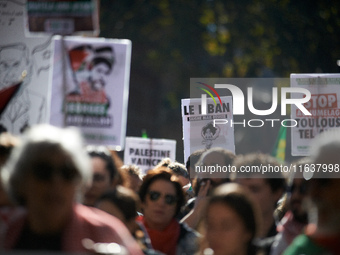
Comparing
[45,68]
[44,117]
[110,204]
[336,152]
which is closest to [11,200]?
[110,204]

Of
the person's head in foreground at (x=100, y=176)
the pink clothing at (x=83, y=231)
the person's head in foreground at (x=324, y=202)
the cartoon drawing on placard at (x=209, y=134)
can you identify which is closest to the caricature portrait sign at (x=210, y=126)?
the cartoon drawing on placard at (x=209, y=134)

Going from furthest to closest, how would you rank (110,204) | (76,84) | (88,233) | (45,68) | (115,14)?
1. (115,14)
2. (45,68)
3. (76,84)
4. (110,204)
5. (88,233)

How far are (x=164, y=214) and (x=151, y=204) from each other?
0.13 m

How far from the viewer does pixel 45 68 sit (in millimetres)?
6906

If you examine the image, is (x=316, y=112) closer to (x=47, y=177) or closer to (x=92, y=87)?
(x=92, y=87)

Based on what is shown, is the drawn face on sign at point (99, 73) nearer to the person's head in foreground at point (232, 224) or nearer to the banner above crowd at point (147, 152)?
the person's head in foreground at point (232, 224)

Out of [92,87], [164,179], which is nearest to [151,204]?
[164,179]

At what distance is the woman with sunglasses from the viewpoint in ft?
16.0

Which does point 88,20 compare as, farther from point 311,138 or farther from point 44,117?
point 311,138

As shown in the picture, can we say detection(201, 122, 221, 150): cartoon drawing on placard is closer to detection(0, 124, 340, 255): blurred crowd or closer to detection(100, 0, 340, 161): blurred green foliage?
detection(0, 124, 340, 255): blurred crowd

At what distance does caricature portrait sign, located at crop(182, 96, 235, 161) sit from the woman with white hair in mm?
4537

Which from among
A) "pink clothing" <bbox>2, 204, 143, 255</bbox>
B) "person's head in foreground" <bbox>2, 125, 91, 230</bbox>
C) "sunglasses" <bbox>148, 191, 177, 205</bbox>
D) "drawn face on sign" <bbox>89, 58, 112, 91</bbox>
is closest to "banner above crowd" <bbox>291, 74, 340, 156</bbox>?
"drawn face on sign" <bbox>89, 58, 112, 91</bbox>

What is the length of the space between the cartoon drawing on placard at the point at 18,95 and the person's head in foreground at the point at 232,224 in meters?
2.63

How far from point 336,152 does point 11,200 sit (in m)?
1.46
